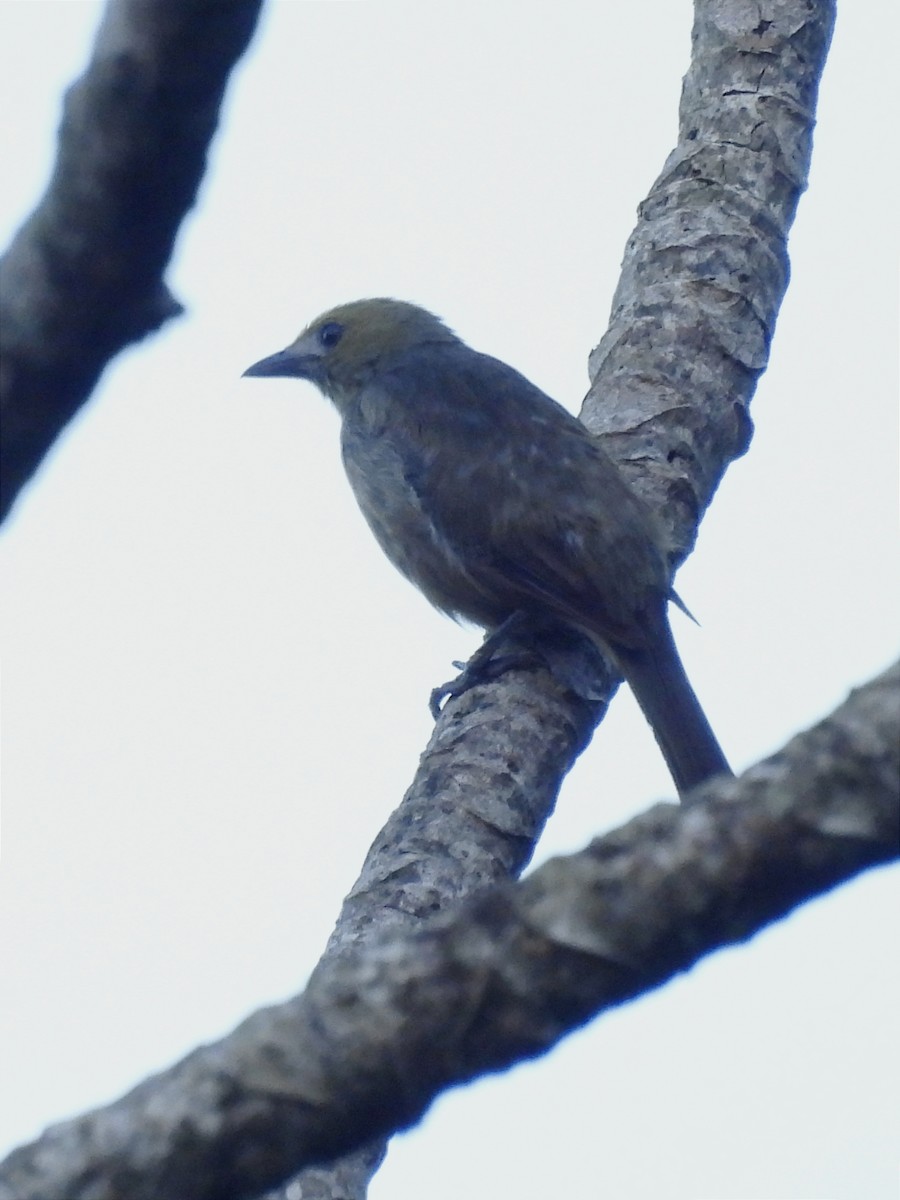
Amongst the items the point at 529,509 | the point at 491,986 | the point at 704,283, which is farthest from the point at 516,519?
the point at 491,986

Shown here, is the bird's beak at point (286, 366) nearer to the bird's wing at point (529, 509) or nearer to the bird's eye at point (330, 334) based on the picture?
the bird's eye at point (330, 334)

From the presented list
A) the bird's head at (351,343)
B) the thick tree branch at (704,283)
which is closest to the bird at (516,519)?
the thick tree branch at (704,283)

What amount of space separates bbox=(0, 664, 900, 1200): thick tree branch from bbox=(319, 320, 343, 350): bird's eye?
591 cm

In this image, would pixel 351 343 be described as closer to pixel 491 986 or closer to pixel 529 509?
pixel 529 509

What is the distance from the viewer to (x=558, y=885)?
6.40ft

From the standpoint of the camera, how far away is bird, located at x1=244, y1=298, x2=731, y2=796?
18.4 ft

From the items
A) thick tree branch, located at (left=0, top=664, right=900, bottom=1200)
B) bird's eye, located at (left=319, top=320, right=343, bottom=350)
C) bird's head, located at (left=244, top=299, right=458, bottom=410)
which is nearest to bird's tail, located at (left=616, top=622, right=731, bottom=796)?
bird's head, located at (left=244, top=299, right=458, bottom=410)

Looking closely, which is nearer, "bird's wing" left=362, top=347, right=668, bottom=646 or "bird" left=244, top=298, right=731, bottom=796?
"bird" left=244, top=298, right=731, bottom=796

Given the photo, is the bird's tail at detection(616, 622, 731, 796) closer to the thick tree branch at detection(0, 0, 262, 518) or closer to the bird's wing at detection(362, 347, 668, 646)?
the bird's wing at detection(362, 347, 668, 646)

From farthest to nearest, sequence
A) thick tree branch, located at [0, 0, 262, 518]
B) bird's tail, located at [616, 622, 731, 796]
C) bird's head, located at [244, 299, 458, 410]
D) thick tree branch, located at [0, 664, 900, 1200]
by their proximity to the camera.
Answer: bird's head, located at [244, 299, 458, 410] → bird's tail, located at [616, 622, 731, 796] → thick tree branch, located at [0, 664, 900, 1200] → thick tree branch, located at [0, 0, 262, 518]

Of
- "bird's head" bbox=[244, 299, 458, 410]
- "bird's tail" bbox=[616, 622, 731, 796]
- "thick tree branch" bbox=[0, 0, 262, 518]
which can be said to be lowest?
"thick tree branch" bbox=[0, 0, 262, 518]

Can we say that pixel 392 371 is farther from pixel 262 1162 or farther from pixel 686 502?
pixel 262 1162

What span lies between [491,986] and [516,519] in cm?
407

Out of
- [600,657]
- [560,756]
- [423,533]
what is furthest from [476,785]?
[423,533]
